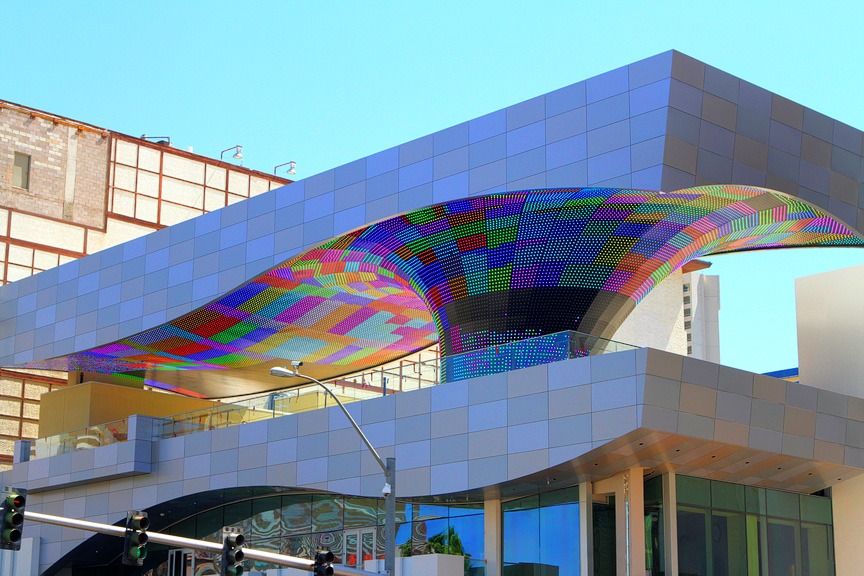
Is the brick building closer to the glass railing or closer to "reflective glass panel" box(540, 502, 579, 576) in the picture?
the glass railing

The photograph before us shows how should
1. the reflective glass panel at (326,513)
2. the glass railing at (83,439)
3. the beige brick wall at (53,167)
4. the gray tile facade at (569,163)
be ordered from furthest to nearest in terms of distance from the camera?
the beige brick wall at (53,167) < the glass railing at (83,439) < the reflective glass panel at (326,513) < the gray tile facade at (569,163)

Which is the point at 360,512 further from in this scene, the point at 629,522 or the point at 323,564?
the point at 323,564

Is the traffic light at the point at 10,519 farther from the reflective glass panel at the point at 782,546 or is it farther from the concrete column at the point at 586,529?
the reflective glass panel at the point at 782,546

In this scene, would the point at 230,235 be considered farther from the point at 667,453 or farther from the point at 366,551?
the point at 667,453

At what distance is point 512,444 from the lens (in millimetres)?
36094

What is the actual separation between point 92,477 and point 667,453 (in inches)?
864

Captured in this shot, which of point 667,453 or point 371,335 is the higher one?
point 371,335

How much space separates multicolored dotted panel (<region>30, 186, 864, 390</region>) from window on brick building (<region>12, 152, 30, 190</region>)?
2351 centimetres

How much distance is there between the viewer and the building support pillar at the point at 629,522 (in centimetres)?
3628

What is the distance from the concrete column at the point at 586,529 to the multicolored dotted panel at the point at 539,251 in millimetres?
5659

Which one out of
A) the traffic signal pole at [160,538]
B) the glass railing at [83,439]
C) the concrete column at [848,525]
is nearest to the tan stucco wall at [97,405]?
the glass railing at [83,439]

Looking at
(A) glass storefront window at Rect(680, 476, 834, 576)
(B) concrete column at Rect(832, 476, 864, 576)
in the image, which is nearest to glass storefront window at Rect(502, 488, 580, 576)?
(A) glass storefront window at Rect(680, 476, 834, 576)

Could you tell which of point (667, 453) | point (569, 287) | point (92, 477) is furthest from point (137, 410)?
point (667, 453)

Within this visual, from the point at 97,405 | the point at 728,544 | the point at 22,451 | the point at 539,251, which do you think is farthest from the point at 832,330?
the point at 22,451
